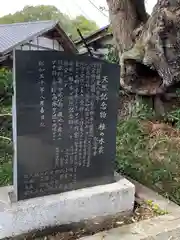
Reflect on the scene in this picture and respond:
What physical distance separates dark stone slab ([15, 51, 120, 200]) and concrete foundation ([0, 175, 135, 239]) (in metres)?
0.08

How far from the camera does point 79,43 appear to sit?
15086 millimetres

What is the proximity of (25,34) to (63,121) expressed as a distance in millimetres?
12701

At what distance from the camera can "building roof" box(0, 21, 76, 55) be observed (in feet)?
44.8

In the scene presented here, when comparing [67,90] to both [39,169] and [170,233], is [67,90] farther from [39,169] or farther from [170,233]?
[170,233]

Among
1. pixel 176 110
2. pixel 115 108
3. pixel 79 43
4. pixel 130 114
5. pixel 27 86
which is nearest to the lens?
pixel 27 86

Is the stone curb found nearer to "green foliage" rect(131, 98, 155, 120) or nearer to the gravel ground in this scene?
the gravel ground

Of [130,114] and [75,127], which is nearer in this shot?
[75,127]

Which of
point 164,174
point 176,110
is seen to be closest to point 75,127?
point 164,174

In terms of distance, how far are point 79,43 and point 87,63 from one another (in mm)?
12586

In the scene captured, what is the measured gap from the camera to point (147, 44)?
18.3 feet

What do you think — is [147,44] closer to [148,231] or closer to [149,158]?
[149,158]

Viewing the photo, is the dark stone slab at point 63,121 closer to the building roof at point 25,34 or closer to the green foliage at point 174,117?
the green foliage at point 174,117

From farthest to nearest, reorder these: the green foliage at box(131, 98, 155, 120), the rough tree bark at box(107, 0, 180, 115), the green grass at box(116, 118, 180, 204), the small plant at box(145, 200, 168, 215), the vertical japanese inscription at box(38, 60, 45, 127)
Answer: the green foliage at box(131, 98, 155, 120), the rough tree bark at box(107, 0, 180, 115), the green grass at box(116, 118, 180, 204), the small plant at box(145, 200, 168, 215), the vertical japanese inscription at box(38, 60, 45, 127)

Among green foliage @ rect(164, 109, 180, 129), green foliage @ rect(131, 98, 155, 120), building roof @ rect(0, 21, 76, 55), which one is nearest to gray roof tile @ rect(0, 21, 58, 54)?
building roof @ rect(0, 21, 76, 55)
